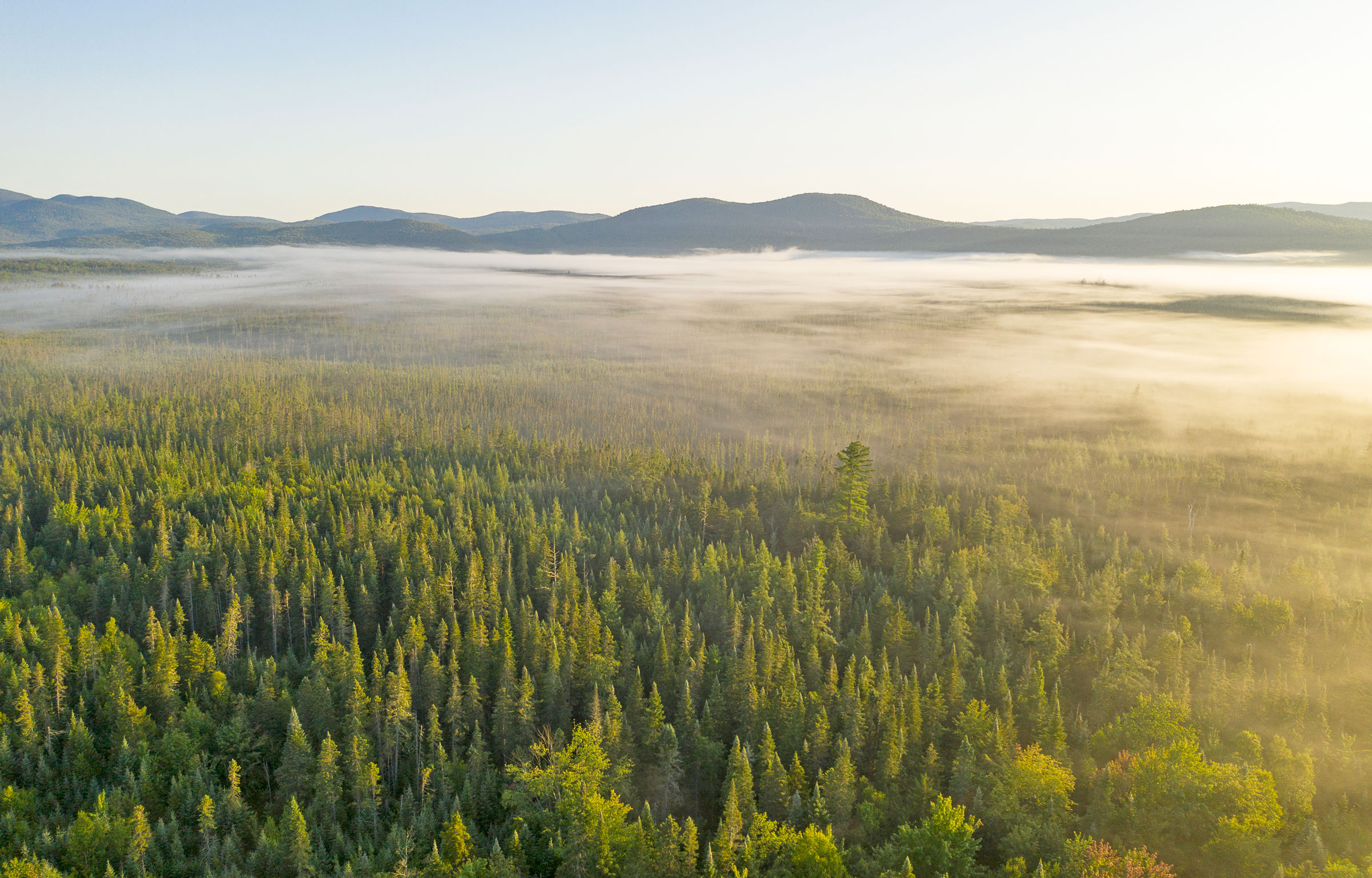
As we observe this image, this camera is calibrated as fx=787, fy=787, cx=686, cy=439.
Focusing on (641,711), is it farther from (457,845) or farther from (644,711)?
(457,845)

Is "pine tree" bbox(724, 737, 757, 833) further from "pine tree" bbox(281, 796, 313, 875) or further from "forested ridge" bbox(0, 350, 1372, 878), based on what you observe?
"pine tree" bbox(281, 796, 313, 875)

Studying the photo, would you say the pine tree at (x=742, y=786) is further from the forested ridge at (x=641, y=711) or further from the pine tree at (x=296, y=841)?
the pine tree at (x=296, y=841)

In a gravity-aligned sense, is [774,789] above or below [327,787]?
above

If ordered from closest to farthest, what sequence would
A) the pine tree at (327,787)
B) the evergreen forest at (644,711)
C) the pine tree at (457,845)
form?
the pine tree at (457,845)
the evergreen forest at (644,711)
the pine tree at (327,787)

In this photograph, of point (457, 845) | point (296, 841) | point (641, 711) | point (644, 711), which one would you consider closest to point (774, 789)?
point (644, 711)

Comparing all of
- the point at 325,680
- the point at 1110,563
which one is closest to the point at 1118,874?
the point at 325,680

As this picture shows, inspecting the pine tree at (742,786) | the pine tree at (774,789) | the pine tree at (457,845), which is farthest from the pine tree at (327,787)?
the pine tree at (774,789)

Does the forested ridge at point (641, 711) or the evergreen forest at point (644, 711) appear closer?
the evergreen forest at point (644, 711)

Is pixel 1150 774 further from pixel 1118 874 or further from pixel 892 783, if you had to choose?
pixel 892 783

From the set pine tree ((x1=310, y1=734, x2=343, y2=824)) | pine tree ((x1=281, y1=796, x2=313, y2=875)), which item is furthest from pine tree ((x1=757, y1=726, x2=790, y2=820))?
pine tree ((x1=310, y1=734, x2=343, y2=824))
